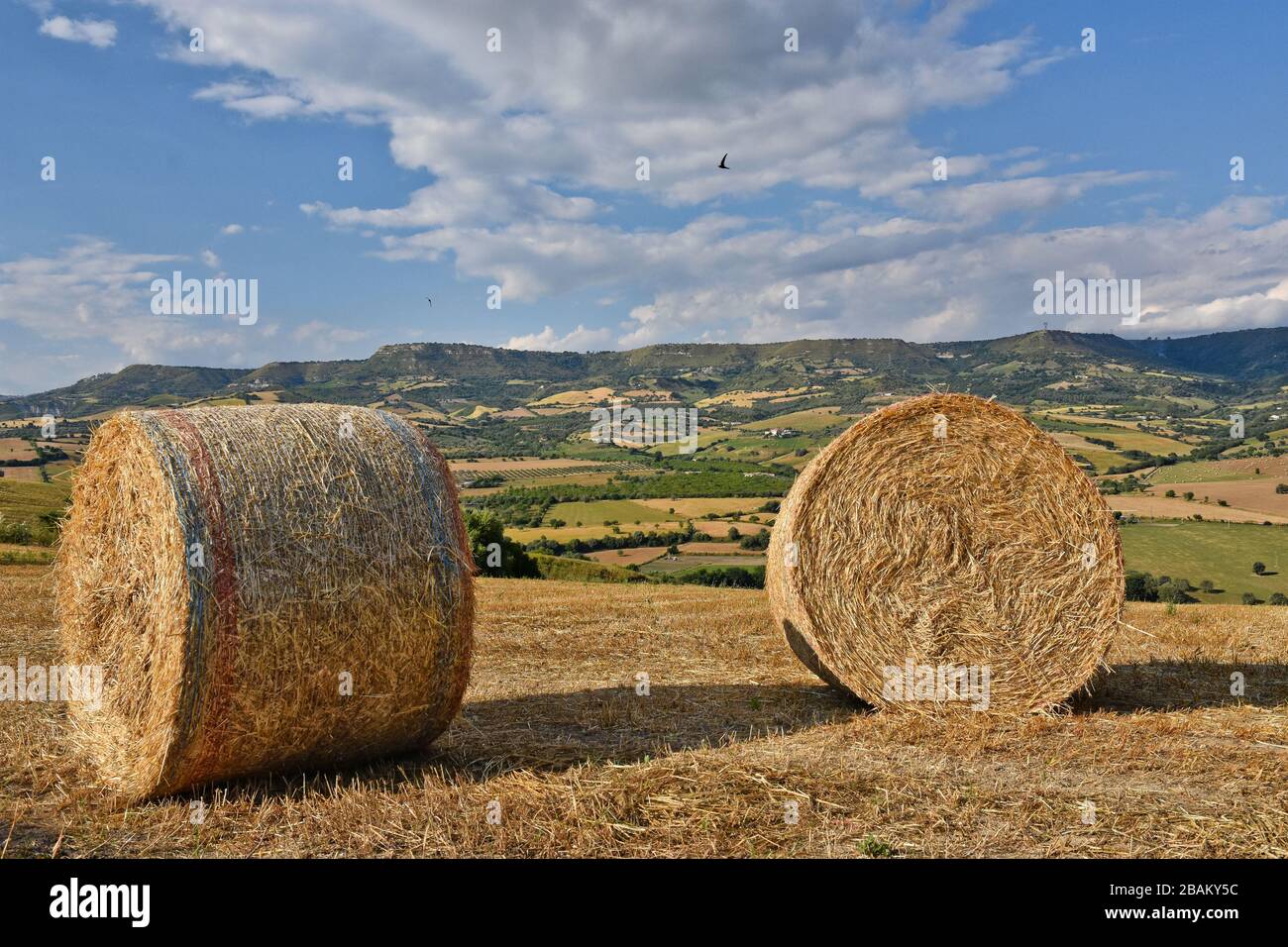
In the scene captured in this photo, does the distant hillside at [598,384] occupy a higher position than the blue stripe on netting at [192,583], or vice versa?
the distant hillside at [598,384]

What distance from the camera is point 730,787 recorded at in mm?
6621

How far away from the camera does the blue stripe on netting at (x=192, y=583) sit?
641 centimetres

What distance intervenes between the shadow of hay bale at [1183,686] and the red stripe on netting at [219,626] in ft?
26.6

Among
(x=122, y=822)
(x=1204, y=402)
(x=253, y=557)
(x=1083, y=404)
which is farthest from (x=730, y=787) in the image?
(x=1204, y=402)

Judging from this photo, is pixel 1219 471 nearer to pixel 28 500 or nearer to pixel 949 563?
pixel 949 563

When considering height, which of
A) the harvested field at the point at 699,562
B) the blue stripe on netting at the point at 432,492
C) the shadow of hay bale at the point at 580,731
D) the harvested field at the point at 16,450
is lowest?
the harvested field at the point at 699,562

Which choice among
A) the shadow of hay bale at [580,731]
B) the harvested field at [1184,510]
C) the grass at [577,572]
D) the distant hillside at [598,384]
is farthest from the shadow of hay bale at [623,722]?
the distant hillside at [598,384]

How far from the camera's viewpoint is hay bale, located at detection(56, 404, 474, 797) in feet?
21.4

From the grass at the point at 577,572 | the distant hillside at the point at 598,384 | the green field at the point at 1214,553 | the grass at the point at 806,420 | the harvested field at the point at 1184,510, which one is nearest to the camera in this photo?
the grass at the point at 577,572

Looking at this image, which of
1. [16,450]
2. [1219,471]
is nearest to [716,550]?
[1219,471]

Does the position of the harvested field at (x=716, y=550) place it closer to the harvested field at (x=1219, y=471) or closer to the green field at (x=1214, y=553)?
the green field at (x=1214, y=553)

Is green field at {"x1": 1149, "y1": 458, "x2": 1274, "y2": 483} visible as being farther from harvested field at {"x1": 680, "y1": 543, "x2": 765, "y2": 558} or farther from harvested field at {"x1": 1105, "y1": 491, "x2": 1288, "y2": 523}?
harvested field at {"x1": 680, "y1": 543, "x2": 765, "y2": 558}

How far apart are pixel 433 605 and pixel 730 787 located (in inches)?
108

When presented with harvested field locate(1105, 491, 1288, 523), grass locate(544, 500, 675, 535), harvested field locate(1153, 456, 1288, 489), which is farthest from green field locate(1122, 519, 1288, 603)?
grass locate(544, 500, 675, 535)
